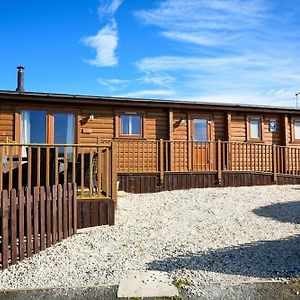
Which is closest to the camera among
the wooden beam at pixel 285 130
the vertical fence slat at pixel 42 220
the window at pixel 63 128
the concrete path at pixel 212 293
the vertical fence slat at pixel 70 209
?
the concrete path at pixel 212 293

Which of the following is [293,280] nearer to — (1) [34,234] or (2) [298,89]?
(1) [34,234]

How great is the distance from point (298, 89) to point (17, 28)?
26903mm

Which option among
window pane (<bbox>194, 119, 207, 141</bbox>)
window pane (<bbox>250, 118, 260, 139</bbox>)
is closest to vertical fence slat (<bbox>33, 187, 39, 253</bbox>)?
window pane (<bbox>194, 119, 207, 141</bbox>)

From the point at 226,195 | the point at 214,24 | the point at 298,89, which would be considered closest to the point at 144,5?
the point at 214,24

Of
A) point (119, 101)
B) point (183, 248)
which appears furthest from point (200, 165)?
point (183, 248)

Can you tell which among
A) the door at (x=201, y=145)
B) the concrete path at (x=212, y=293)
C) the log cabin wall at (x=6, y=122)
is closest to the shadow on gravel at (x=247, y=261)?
the concrete path at (x=212, y=293)

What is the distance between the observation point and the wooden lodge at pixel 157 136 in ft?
37.9

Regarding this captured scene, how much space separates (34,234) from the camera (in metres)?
5.56

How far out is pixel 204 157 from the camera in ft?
42.3

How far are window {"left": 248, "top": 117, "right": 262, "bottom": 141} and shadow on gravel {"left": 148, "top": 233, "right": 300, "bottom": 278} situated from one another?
9536 mm

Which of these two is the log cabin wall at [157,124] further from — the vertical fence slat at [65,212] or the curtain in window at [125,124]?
the vertical fence slat at [65,212]

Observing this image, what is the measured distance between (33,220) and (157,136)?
8.58 meters

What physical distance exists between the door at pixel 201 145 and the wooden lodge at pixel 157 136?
36 millimetres

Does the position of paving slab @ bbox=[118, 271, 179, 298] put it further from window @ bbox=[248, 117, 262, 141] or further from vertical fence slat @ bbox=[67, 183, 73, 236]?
window @ bbox=[248, 117, 262, 141]
